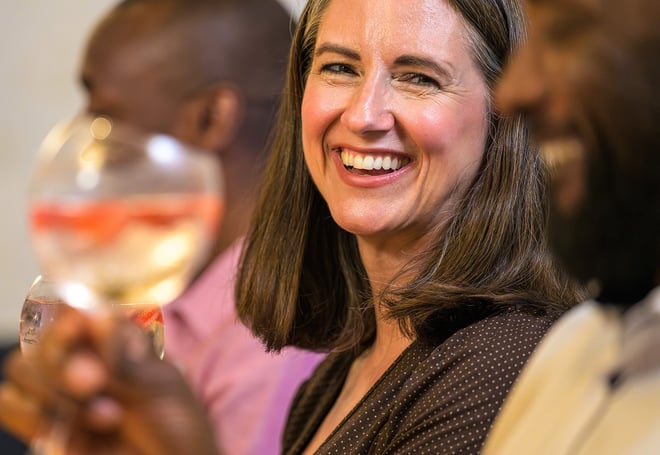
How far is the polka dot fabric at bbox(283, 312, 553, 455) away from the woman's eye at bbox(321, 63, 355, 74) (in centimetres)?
39

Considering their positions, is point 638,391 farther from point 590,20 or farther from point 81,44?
point 81,44

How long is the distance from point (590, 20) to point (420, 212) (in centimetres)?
75

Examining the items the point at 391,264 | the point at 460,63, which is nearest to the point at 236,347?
the point at 391,264

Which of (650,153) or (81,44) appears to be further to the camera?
(81,44)

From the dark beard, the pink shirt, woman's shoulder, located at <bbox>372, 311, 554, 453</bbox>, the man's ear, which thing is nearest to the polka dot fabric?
woman's shoulder, located at <bbox>372, 311, 554, 453</bbox>

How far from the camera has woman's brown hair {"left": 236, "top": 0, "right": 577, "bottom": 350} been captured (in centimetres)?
160

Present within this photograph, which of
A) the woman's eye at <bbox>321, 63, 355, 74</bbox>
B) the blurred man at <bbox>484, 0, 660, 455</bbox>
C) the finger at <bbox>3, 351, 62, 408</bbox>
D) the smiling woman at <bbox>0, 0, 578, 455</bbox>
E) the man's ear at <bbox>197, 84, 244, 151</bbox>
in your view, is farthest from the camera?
the man's ear at <bbox>197, 84, 244, 151</bbox>

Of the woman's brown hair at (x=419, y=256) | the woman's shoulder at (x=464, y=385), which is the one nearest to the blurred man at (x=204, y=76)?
the woman's brown hair at (x=419, y=256)

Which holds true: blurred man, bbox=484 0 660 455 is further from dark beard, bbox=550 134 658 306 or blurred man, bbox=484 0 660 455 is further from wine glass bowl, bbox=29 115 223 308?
wine glass bowl, bbox=29 115 223 308

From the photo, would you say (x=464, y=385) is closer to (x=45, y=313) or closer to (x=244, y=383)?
(x=45, y=313)

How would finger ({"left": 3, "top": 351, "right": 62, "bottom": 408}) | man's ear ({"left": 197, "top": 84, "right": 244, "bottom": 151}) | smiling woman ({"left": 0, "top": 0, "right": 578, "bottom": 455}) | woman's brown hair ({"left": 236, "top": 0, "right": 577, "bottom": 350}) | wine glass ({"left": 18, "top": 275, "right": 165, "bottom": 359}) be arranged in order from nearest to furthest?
1. finger ({"left": 3, "top": 351, "right": 62, "bottom": 408})
2. wine glass ({"left": 18, "top": 275, "right": 165, "bottom": 359})
3. smiling woman ({"left": 0, "top": 0, "right": 578, "bottom": 455})
4. woman's brown hair ({"left": 236, "top": 0, "right": 577, "bottom": 350})
5. man's ear ({"left": 197, "top": 84, "right": 244, "bottom": 151})

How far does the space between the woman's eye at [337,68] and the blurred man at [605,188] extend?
698 millimetres

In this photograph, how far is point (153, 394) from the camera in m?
1.02

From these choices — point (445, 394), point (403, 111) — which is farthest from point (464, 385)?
point (403, 111)
